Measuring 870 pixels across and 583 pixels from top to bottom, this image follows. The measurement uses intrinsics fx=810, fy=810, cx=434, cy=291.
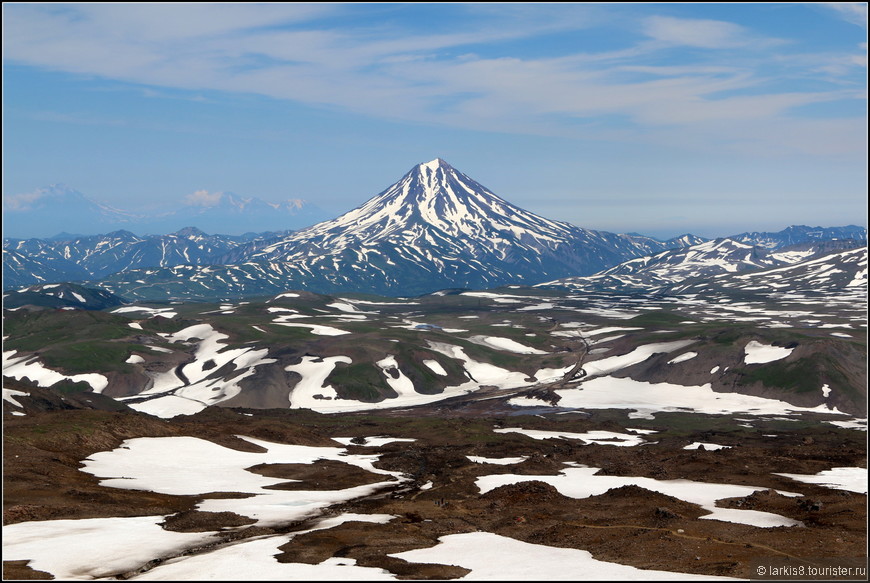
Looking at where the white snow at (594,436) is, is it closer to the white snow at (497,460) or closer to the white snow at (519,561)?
the white snow at (497,460)

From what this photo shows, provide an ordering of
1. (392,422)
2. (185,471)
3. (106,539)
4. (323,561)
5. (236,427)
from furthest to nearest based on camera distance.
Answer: (392,422) → (236,427) → (185,471) → (106,539) → (323,561)

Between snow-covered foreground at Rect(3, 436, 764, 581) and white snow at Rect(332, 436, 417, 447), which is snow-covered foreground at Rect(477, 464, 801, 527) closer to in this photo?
snow-covered foreground at Rect(3, 436, 764, 581)

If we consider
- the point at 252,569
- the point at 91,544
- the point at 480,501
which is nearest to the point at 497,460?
the point at 480,501

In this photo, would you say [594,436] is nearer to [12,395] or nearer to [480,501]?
[480,501]

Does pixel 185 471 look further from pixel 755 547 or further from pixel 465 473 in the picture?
pixel 755 547

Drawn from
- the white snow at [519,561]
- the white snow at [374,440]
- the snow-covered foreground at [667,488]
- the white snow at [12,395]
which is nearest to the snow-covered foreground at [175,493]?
the white snow at [519,561]

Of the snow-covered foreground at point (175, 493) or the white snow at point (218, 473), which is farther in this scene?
the white snow at point (218, 473)

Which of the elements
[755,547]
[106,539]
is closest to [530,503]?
[755,547]
